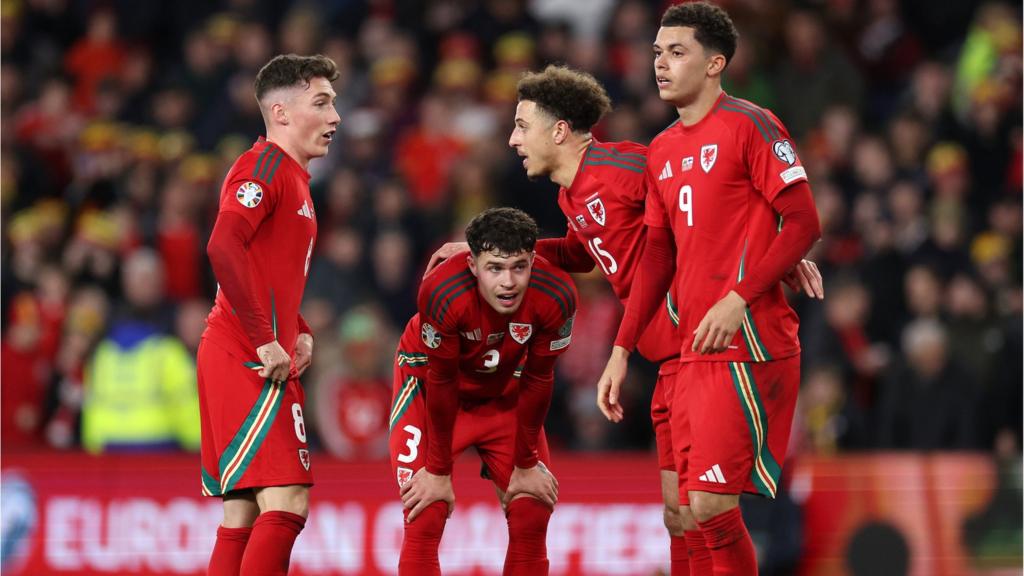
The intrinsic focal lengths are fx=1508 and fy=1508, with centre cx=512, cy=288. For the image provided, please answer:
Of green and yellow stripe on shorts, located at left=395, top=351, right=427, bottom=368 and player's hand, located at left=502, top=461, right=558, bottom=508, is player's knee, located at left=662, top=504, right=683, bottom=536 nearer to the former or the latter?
player's hand, located at left=502, top=461, right=558, bottom=508

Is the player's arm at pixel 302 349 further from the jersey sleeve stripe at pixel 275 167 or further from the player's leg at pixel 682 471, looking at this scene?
the player's leg at pixel 682 471

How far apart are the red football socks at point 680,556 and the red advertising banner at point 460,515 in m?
3.06

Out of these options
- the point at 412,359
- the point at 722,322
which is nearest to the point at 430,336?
the point at 412,359

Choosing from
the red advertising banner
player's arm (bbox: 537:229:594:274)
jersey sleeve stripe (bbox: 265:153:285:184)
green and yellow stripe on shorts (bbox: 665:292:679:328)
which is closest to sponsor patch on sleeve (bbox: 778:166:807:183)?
green and yellow stripe on shorts (bbox: 665:292:679:328)

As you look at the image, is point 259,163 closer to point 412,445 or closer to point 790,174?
point 412,445

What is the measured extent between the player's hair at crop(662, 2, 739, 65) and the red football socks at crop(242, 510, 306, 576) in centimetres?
258

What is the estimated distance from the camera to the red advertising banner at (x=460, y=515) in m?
9.83

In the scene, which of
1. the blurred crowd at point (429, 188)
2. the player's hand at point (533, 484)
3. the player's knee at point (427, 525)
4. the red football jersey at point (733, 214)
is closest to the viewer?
the red football jersey at point (733, 214)

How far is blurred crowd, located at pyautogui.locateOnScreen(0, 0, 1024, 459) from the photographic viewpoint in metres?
11.0

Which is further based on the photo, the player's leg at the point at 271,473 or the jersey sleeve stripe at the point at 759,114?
the player's leg at the point at 271,473

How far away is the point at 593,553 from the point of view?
9.84m

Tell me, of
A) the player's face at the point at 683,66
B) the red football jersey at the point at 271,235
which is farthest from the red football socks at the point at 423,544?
the player's face at the point at 683,66

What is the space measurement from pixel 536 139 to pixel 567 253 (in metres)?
0.60

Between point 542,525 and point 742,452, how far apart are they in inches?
53.2
